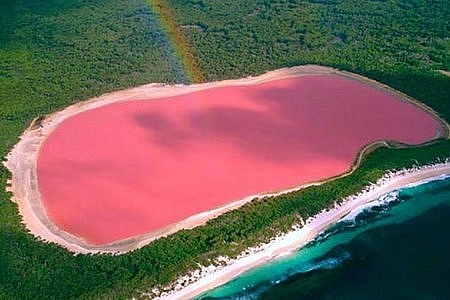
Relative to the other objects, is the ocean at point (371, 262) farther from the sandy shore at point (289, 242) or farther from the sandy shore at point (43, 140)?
the sandy shore at point (43, 140)

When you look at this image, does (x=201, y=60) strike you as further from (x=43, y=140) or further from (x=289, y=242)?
(x=289, y=242)

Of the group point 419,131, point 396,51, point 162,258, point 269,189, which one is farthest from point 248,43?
point 162,258

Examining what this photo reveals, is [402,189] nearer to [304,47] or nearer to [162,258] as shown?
[162,258]

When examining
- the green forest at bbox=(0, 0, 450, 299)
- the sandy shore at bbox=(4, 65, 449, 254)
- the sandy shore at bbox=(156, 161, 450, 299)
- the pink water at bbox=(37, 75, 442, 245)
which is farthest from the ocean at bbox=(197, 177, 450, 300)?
the pink water at bbox=(37, 75, 442, 245)

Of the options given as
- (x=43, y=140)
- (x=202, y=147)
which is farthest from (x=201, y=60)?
(x=43, y=140)

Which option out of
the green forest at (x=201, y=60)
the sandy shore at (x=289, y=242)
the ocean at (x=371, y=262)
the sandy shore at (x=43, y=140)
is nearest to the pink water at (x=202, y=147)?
the sandy shore at (x=43, y=140)

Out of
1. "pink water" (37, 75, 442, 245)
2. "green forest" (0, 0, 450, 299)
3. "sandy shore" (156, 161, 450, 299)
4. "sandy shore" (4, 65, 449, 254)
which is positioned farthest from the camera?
"pink water" (37, 75, 442, 245)

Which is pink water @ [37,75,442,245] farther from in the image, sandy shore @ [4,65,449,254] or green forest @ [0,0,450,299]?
green forest @ [0,0,450,299]
